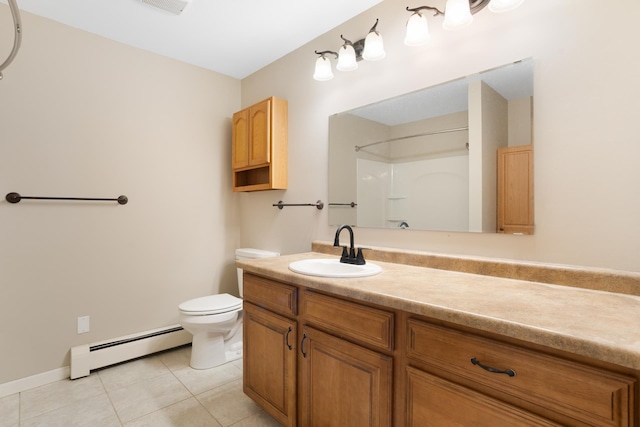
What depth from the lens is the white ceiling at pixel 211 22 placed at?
6.06 ft

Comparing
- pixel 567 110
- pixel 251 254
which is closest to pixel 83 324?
→ pixel 251 254

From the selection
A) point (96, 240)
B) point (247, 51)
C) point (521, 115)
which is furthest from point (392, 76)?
point (96, 240)

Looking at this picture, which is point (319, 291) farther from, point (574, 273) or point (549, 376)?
point (574, 273)

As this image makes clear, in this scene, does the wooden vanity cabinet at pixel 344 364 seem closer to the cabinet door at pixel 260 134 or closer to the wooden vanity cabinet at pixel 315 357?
the wooden vanity cabinet at pixel 315 357

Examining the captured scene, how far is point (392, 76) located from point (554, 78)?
78cm

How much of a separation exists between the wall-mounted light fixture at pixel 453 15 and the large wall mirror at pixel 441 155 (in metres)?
0.23

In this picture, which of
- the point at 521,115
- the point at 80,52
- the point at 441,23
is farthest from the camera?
the point at 80,52

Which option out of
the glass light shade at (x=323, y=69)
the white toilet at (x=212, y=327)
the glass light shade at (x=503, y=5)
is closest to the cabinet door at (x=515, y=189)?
the glass light shade at (x=503, y=5)

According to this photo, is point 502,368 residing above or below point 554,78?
below

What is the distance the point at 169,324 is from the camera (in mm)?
2525

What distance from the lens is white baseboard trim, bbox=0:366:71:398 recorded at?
73.9 inches

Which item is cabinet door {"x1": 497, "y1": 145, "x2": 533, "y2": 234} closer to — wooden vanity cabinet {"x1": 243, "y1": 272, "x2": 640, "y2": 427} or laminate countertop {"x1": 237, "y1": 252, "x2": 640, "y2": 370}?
laminate countertop {"x1": 237, "y1": 252, "x2": 640, "y2": 370}

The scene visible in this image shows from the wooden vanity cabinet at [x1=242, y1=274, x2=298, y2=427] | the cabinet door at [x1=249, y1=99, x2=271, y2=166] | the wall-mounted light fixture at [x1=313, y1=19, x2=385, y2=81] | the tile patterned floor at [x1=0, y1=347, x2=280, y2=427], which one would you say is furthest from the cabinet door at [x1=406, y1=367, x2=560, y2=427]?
the cabinet door at [x1=249, y1=99, x2=271, y2=166]

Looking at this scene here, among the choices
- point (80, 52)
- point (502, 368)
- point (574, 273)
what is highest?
point (80, 52)
